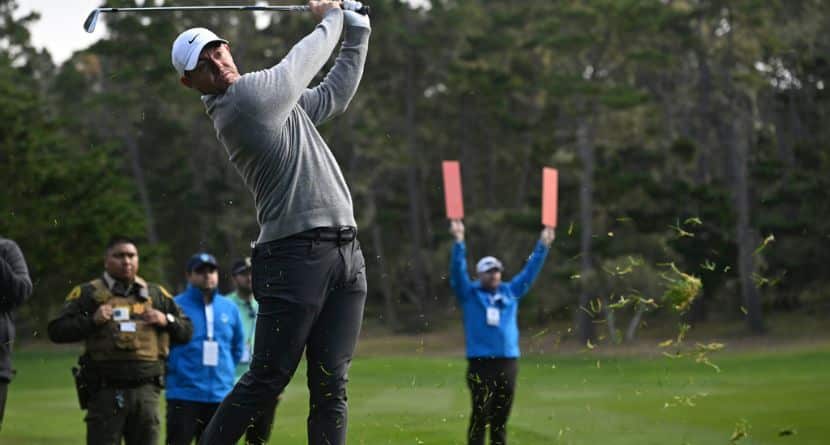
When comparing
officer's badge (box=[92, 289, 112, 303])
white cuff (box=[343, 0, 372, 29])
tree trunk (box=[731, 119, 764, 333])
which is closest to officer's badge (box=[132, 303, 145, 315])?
officer's badge (box=[92, 289, 112, 303])

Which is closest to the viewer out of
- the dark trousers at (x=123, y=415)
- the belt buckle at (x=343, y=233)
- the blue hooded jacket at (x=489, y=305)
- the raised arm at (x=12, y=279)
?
the belt buckle at (x=343, y=233)

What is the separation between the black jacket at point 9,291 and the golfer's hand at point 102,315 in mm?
496

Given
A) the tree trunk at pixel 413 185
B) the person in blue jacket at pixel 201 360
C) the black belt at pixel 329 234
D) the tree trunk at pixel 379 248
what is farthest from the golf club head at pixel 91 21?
the tree trunk at pixel 379 248

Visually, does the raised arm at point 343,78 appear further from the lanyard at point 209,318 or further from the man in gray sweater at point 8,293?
the lanyard at point 209,318

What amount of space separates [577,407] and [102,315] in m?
13.8

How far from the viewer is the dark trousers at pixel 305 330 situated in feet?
19.2

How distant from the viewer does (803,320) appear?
5794 cm

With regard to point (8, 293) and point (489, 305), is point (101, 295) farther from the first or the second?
point (489, 305)

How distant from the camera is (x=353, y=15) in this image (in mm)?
6328

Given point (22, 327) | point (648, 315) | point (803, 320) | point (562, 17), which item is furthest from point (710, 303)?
point (22, 327)

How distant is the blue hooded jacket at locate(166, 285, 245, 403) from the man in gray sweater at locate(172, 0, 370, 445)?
15.8 ft

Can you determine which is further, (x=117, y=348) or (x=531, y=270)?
(x=531, y=270)

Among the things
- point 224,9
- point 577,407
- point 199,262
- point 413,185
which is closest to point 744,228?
point 413,185

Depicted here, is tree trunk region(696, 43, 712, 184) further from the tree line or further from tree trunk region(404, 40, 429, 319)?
tree trunk region(404, 40, 429, 319)
